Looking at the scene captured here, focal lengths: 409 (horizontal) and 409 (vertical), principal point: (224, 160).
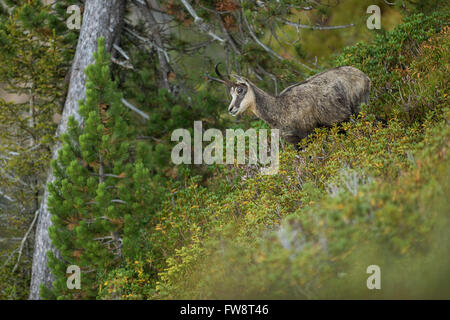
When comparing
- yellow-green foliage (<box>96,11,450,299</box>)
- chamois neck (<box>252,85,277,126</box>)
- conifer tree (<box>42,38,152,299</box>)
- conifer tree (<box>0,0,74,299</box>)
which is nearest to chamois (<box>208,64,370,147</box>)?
chamois neck (<box>252,85,277,126</box>)

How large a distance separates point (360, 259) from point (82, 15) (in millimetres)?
9583

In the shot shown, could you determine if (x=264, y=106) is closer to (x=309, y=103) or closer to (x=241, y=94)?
(x=241, y=94)

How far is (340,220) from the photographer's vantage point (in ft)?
12.6

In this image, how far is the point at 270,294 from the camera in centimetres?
417

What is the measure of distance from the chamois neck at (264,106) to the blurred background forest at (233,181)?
78cm

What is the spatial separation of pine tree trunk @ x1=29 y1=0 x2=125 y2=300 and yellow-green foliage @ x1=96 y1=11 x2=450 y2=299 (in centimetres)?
320

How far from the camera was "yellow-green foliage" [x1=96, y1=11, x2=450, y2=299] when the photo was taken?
12.7 ft

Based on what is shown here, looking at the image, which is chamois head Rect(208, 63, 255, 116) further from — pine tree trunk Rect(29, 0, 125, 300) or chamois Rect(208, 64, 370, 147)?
pine tree trunk Rect(29, 0, 125, 300)

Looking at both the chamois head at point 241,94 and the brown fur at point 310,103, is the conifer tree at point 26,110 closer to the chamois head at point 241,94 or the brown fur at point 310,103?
the chamois head at point 241,94

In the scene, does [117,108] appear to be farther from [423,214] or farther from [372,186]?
[423,214]

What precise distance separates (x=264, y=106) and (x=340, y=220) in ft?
Answer: 12.1

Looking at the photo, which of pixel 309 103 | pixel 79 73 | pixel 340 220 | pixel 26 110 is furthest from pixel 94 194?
pixel 26 110

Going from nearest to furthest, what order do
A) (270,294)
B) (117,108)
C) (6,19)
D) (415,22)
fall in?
(270,294) < (117,108) < (415,22) < (6,19)

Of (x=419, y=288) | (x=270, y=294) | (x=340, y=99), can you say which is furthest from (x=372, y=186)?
(x=340, y=99)
